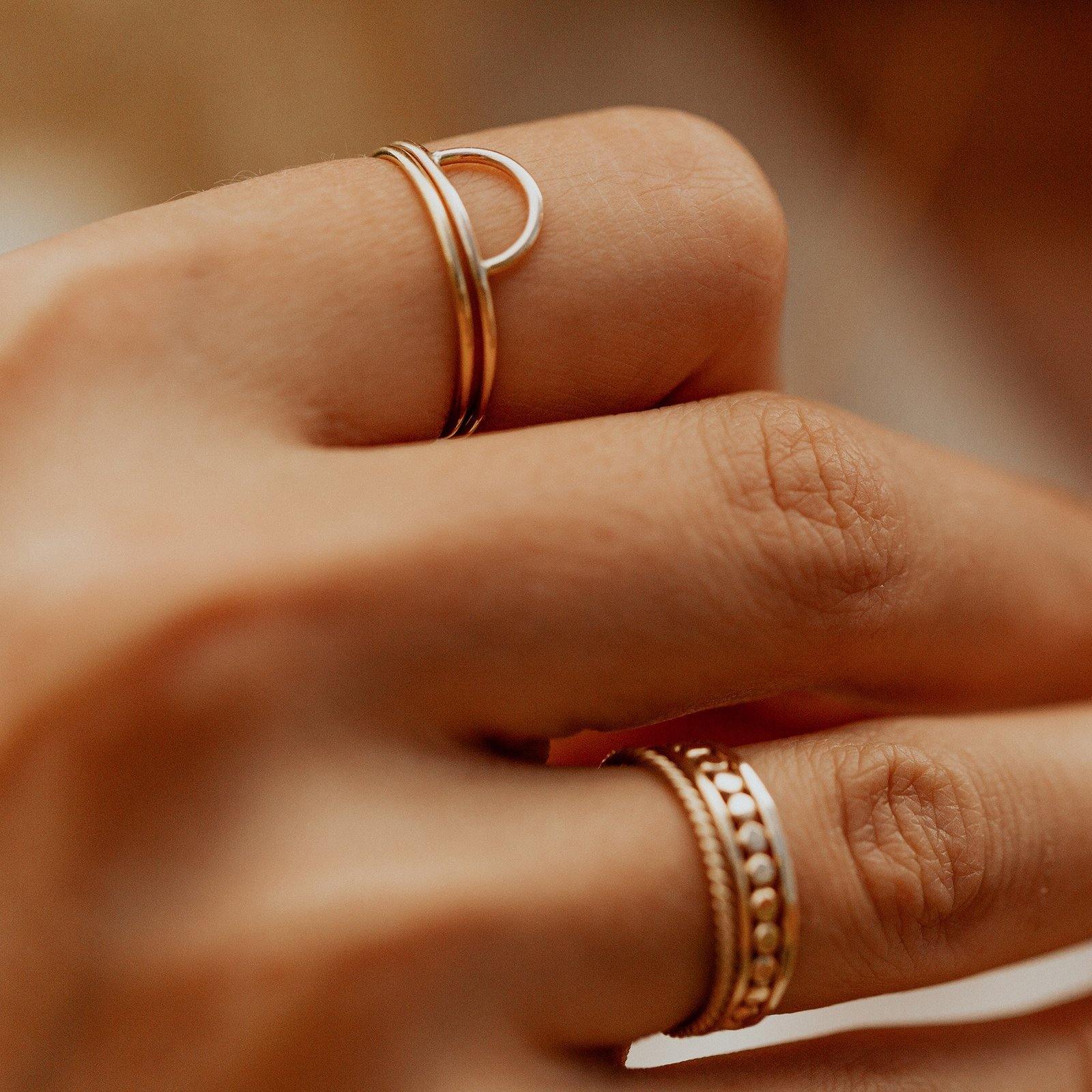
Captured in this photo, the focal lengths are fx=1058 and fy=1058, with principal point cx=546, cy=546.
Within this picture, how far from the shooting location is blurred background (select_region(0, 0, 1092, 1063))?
46.2 inches

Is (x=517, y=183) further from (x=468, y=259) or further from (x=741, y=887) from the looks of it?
(x=741, y=887)

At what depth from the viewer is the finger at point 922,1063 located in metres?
0.60

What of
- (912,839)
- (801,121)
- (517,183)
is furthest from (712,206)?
(801,121)

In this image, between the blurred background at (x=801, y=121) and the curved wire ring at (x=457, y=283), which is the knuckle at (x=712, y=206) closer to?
the curved wire ring at (x=457, y=283)

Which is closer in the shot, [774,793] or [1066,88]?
[774,793]

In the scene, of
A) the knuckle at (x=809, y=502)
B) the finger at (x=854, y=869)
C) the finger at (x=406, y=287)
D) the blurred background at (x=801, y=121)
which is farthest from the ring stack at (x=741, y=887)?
the blurred background at (x=801, y=121)

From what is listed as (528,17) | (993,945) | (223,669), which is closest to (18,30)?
(528,17)

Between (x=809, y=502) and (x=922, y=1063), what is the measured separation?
0.35 m

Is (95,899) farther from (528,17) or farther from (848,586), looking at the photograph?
(528,17)

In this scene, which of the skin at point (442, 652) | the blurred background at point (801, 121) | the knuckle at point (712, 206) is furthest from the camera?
the blurred background at point (801, 121)

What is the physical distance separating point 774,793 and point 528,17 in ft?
3.50

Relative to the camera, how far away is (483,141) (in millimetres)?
650

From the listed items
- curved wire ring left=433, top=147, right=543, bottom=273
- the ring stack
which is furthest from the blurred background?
the ring stack

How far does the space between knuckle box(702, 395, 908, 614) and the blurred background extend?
683 millimetres
